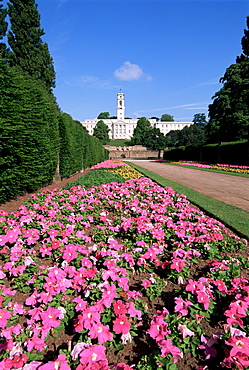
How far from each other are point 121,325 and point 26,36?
28696 mm

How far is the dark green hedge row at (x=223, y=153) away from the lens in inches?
741

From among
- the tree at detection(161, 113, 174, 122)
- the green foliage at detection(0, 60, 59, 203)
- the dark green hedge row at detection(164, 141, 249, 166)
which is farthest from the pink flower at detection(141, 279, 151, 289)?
the tree at detection(161, 113, 174, 122)

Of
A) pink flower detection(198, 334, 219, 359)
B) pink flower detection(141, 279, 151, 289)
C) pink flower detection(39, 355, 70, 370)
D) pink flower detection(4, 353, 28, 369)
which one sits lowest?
pink flower detection(198, 334, 219, 359)

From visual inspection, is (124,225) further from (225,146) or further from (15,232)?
(225,146)

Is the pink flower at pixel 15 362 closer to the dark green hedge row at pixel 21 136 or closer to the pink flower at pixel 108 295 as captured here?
the pink flower at pixel 108 295

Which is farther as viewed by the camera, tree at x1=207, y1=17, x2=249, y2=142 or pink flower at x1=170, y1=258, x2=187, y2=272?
tree at x1=207, y1=17, x2=249, y2=142

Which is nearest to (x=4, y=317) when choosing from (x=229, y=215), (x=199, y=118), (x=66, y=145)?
(x=229, y=215)

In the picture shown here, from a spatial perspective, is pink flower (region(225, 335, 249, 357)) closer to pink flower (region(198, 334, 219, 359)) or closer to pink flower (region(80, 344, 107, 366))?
pink flower (region(198, 334, 219, 359))

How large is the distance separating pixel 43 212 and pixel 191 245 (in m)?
2.48

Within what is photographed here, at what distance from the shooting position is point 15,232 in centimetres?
286

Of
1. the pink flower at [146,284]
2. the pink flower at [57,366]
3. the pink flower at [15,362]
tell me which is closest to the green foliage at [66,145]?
the pink flower at [146,284]

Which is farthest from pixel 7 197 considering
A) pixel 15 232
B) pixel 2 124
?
pixel 15 232

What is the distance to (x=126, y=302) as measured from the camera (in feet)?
6.37

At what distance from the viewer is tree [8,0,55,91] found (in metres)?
23.2
